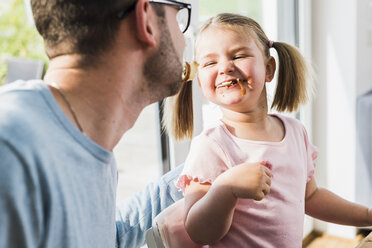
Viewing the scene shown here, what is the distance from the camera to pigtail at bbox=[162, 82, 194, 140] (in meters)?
1.27

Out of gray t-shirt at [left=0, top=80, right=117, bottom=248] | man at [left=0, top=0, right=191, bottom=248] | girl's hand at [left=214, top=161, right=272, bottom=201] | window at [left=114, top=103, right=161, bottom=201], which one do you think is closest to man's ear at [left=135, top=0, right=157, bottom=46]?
man at [left=0, top=0, right=191, bottom=248]

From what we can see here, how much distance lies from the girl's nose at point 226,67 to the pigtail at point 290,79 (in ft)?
0.75

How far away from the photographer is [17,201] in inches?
25.8

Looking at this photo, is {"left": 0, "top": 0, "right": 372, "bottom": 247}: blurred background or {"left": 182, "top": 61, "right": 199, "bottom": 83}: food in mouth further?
{"left": 0, "top": 0, "right": 372, "bottom": 247}: blurred background

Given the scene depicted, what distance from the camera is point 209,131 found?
1158 mm

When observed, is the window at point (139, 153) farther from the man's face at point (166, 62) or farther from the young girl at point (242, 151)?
the man's face at point (166, 62)

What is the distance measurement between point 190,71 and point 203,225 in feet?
1.30

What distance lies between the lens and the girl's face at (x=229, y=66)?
44.6 inches

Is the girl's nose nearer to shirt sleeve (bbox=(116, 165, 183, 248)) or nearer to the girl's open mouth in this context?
the girl's open mouth

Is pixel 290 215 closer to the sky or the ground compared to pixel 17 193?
closer to the ground

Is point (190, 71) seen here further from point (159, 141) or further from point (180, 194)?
point (159, 141)

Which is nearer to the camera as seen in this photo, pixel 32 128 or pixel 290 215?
pixel 32 128

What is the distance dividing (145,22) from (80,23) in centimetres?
12

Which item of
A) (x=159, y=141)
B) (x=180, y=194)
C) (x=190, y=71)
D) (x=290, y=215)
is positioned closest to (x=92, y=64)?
(x=190, y=71)
